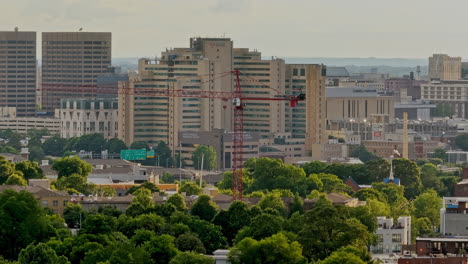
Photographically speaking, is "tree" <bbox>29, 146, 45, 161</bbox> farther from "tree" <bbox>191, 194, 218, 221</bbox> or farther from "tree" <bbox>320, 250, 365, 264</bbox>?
"tree" <bbox>320, 250, 365, 264</bbox>

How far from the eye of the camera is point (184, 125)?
196 metres

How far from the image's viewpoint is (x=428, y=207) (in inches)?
4914

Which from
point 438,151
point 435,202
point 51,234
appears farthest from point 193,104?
point 51,234

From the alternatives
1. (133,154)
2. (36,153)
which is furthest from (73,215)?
(36,153)

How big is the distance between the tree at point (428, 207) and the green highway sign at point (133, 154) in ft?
168

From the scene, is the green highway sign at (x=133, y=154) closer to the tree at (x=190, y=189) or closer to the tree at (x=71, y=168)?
the tree at (x=71, y=168)

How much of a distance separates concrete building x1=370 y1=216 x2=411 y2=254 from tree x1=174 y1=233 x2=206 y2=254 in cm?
1185

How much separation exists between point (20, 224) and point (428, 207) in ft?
113

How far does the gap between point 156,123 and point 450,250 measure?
10405 cm

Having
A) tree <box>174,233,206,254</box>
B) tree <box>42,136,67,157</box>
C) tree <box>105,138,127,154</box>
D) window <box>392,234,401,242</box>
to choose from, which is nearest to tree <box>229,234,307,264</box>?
tree <box>174,233,206,254</box>

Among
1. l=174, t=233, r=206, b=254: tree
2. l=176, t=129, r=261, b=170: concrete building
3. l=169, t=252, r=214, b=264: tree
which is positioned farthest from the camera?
l=176, t=129, r=261, b=170: concrete building

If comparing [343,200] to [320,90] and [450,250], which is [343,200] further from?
[320,90]

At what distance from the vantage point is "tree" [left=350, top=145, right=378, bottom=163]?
189 metres

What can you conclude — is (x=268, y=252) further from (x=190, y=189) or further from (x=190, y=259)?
(x=190, y=189)
